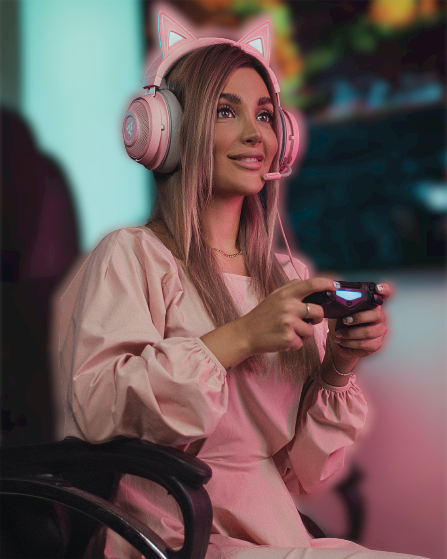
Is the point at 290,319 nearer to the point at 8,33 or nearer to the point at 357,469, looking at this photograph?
the point at 357,469

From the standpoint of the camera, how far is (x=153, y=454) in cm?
90

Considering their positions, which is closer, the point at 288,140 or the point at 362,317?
the point at 362,317

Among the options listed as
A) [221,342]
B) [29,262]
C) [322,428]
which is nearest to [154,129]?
[221,342]

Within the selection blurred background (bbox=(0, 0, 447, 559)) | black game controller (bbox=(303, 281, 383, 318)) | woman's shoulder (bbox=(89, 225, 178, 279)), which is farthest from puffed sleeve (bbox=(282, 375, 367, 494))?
blurred background (bbox=(0, 0, 447, 559))

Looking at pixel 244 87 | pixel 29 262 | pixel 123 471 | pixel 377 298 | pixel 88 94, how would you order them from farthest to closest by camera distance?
1. pixel 88 94
2. pixel 29 262
3. pixel 244 87
4. pixel 377 298
5. pixel 123 471

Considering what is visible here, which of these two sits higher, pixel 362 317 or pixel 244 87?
pixel 244 87

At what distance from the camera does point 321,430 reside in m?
1.23

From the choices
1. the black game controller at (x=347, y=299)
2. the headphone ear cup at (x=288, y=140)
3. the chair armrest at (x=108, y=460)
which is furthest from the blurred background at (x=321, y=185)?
the chair armrest at (x=108, y=460)

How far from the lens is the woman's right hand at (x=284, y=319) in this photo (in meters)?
0.97

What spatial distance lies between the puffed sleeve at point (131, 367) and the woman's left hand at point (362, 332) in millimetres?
238

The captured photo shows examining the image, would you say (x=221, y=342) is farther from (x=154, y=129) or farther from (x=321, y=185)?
(x=321, y=185)

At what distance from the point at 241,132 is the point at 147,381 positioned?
53cm

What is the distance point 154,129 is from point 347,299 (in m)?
0.47

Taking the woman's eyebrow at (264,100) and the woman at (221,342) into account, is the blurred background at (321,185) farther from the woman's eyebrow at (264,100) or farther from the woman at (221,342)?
the woman's eyebrow at (264,100)
